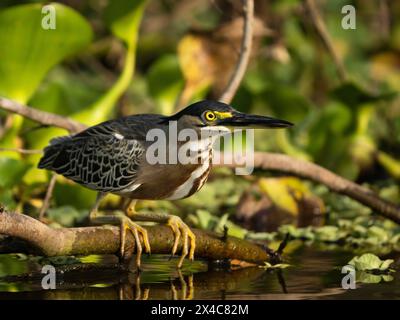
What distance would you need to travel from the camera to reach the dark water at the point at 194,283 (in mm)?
4840

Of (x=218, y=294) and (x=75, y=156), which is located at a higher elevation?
(x=75, y=156)

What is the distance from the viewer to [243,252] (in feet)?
18.5

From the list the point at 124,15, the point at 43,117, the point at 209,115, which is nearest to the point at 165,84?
the point at 124,15

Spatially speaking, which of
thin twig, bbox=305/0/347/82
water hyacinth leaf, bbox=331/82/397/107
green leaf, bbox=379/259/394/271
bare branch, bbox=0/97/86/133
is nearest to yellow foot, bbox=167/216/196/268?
green leaf, bbox=379/259/394/271

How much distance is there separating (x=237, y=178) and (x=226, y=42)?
123 centimetres

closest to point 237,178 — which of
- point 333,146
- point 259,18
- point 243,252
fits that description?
point 333,146

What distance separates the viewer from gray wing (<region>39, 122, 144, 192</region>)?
227 inches

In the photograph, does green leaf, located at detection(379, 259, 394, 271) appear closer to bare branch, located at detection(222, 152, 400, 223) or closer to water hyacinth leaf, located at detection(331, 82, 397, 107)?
bare branch, located at detection(222, 152, 400, 223)

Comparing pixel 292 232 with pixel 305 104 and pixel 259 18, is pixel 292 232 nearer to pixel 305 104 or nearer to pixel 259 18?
pixel 305 104

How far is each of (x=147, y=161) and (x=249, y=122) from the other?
2.18ft

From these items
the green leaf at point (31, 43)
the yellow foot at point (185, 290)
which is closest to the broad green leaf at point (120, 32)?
the green leaf at point (31, 43)

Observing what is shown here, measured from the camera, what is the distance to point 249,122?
17.9 feet

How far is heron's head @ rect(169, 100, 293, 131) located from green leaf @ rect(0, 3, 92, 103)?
5.78 ft

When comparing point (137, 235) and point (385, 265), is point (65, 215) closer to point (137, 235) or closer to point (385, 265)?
point (137, 235)
